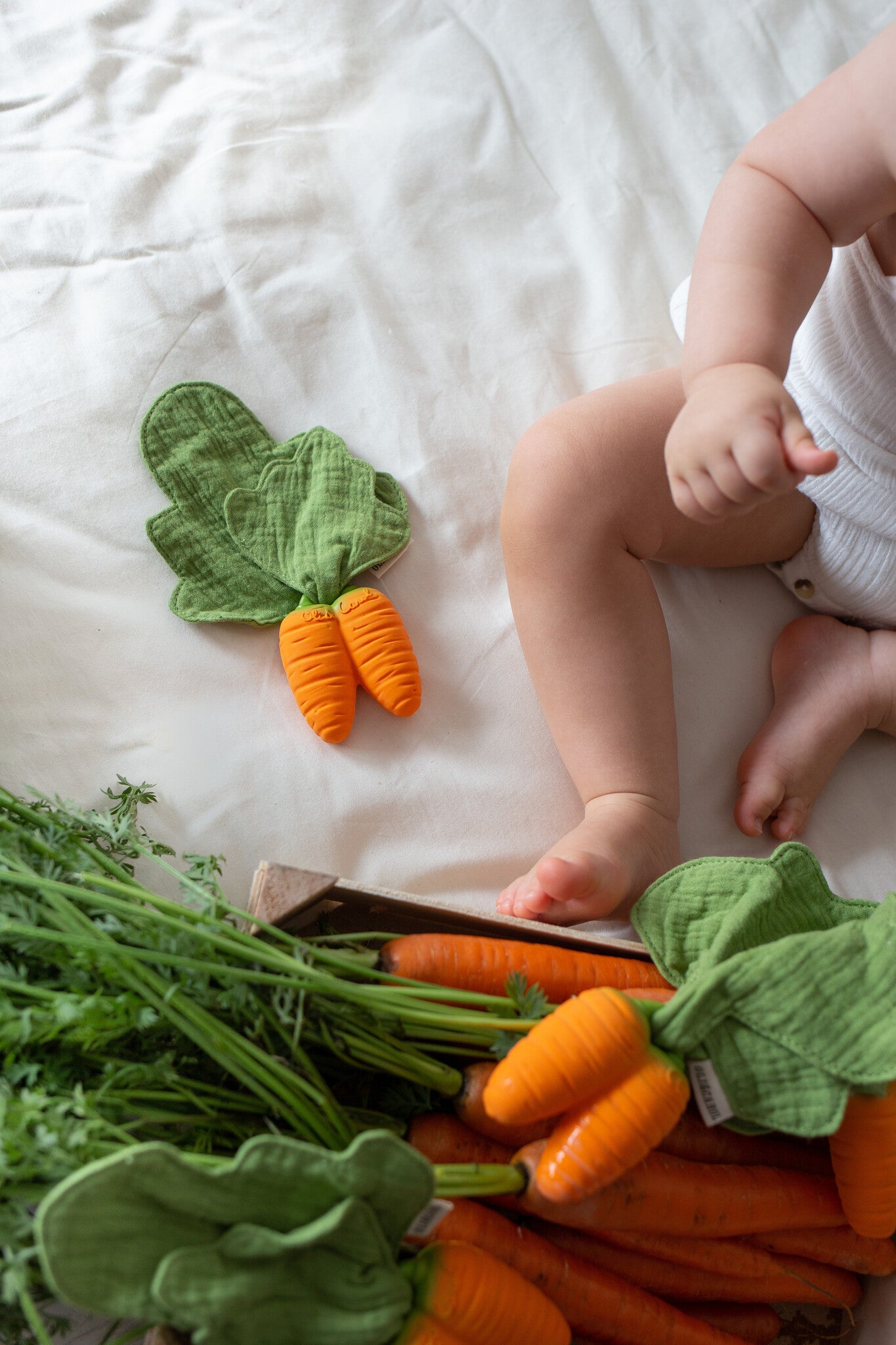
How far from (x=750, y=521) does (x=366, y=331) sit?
45 cm

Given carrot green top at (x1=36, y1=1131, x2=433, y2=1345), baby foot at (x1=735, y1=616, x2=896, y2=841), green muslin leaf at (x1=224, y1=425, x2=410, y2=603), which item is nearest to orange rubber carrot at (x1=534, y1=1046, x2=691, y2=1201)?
carrot green top at (x1=36, y1=1131, x2=433, y2=1345)

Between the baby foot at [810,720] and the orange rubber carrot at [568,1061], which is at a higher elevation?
the orange rubber carrot at [568,1061]

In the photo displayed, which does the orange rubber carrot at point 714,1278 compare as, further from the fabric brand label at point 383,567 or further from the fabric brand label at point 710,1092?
the fabric brand label at point 383,567

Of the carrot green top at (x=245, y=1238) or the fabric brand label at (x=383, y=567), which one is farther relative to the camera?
the fabric brand label at (x=383, y=567)

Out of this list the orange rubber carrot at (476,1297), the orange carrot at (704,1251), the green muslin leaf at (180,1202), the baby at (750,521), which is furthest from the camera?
the baby at (750,521)

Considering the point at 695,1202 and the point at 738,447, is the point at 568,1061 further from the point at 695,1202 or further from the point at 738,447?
the point at 738,447

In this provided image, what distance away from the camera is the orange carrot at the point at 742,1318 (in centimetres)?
74

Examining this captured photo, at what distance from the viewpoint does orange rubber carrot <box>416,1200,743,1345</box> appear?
2.13ft

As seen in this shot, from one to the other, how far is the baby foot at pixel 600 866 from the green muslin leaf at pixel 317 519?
1.04 feet

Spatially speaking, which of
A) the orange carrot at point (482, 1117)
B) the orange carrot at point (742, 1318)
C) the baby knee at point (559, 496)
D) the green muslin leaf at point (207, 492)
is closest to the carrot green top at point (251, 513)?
the green muslin leaf at point (207, 492)

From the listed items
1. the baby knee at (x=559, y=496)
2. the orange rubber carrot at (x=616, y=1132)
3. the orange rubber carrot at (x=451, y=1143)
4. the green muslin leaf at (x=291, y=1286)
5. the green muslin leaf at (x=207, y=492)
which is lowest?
the orange rubber carrot at (x=451, y=1143)

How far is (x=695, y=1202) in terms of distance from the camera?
0.68 meters

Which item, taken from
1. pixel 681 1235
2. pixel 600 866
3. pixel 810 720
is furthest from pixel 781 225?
pixel 681 1235

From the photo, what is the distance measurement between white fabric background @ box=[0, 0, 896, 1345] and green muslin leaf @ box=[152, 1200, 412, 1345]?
1.18 ft
